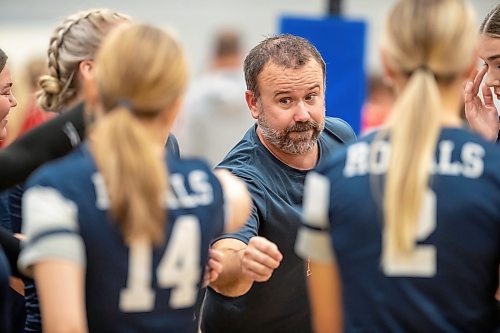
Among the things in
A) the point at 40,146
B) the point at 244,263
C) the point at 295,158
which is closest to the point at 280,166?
the point at 295,158

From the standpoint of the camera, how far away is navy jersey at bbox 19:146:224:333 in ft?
8.45

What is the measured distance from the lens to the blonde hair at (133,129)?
2.60 m

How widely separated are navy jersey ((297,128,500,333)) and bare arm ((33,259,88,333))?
73 cm

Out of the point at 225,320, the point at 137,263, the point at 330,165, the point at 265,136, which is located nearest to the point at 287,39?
the point at 265,136

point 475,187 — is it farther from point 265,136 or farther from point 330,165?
point 265,136

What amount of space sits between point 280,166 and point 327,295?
1414mm

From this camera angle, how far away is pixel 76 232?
2.60 m

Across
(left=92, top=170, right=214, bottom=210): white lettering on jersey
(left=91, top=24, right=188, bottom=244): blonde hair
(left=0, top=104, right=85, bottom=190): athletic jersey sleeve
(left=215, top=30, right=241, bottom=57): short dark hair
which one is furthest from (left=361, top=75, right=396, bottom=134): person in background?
(left=91, top=24, right=188, bottom=244): blonde hair

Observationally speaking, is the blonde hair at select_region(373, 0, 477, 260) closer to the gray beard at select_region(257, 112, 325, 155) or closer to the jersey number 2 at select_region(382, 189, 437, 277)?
the jersey number 2 at select_region(382, 189, 437, 277)

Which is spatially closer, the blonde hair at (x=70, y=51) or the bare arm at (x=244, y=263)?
the bare arm at (x=244, y=263)

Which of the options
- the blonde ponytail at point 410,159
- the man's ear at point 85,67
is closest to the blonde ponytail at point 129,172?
the blonde ponytail at point 410,159

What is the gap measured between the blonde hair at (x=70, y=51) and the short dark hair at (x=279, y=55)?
2.36 ft

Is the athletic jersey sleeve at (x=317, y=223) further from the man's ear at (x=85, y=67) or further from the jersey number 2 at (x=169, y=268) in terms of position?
the man's ear at (x=85, y=67)

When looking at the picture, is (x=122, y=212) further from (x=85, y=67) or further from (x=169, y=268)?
(x=85, y=67)
